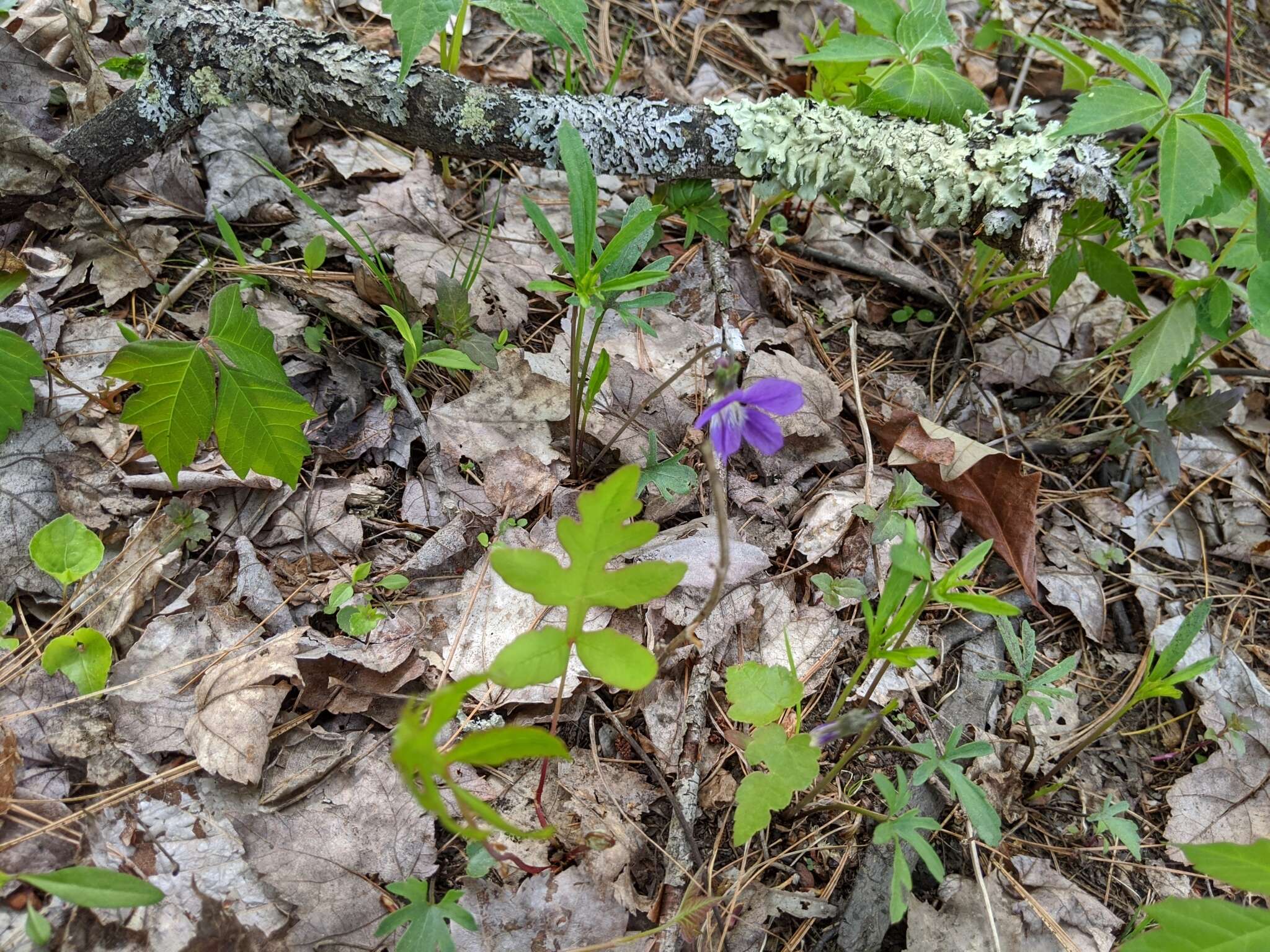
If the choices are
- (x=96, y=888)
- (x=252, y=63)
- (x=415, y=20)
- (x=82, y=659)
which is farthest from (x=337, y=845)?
(x=252, y=63)

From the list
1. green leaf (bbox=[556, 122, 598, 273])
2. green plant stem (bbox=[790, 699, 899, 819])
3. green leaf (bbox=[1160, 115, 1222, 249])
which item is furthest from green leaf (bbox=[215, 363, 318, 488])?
green leaf (bbox=[1160, 115, 1222, 249])

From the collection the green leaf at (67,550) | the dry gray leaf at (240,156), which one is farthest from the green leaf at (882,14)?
the green leaf at (67,550)

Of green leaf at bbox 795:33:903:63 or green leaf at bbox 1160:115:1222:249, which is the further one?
green leaf at bbox 795:33:903:63

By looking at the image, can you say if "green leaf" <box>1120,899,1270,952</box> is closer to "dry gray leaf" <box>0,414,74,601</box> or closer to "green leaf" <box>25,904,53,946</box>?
"green leaf" <box>25,904,53,946</box>

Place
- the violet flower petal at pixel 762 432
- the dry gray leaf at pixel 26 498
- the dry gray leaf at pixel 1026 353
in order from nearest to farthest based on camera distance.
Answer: the violet flower petal at pixel 762 432 → the dry gray leaf at pixel 26 498 → the dry gray leaf at pixel 1026 353

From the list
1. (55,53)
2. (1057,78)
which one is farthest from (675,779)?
(1057,78)

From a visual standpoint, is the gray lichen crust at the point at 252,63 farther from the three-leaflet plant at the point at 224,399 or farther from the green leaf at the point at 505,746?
the green leaf at the point at 505,746

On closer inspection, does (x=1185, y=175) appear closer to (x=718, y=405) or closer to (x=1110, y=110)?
(x=1110, y=110)
